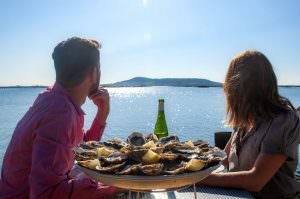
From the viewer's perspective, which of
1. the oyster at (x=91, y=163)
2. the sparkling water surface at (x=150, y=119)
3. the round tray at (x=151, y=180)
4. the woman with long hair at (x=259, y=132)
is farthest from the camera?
the sparkling water surface at (x=150, y=119)

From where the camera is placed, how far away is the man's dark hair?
215cm

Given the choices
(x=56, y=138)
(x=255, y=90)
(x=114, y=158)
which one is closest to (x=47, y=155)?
(x=56, y=138)

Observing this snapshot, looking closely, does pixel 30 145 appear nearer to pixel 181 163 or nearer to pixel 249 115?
pixel 181 163

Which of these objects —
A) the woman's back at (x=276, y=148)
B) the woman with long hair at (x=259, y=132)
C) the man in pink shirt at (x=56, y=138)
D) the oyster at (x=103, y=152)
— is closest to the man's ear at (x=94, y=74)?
the man in pink shirt at (x=56, y=138)

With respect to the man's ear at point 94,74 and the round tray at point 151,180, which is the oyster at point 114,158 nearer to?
the round tray at point 151,180

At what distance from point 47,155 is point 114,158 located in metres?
0.37

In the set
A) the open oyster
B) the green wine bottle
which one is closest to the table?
the open oyster

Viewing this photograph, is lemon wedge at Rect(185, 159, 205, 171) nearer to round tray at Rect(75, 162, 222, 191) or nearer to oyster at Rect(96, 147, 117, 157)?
round tray at Rect(75, 162, 222, 191)

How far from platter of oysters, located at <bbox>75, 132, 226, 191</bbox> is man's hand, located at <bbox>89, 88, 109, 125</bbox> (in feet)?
3.29

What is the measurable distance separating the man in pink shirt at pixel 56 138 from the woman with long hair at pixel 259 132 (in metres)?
0.92

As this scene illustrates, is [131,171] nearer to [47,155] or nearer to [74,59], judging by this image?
[47,155]

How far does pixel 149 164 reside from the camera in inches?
60.0

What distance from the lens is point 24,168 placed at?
203cm

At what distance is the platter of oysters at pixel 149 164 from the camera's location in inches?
55.5
